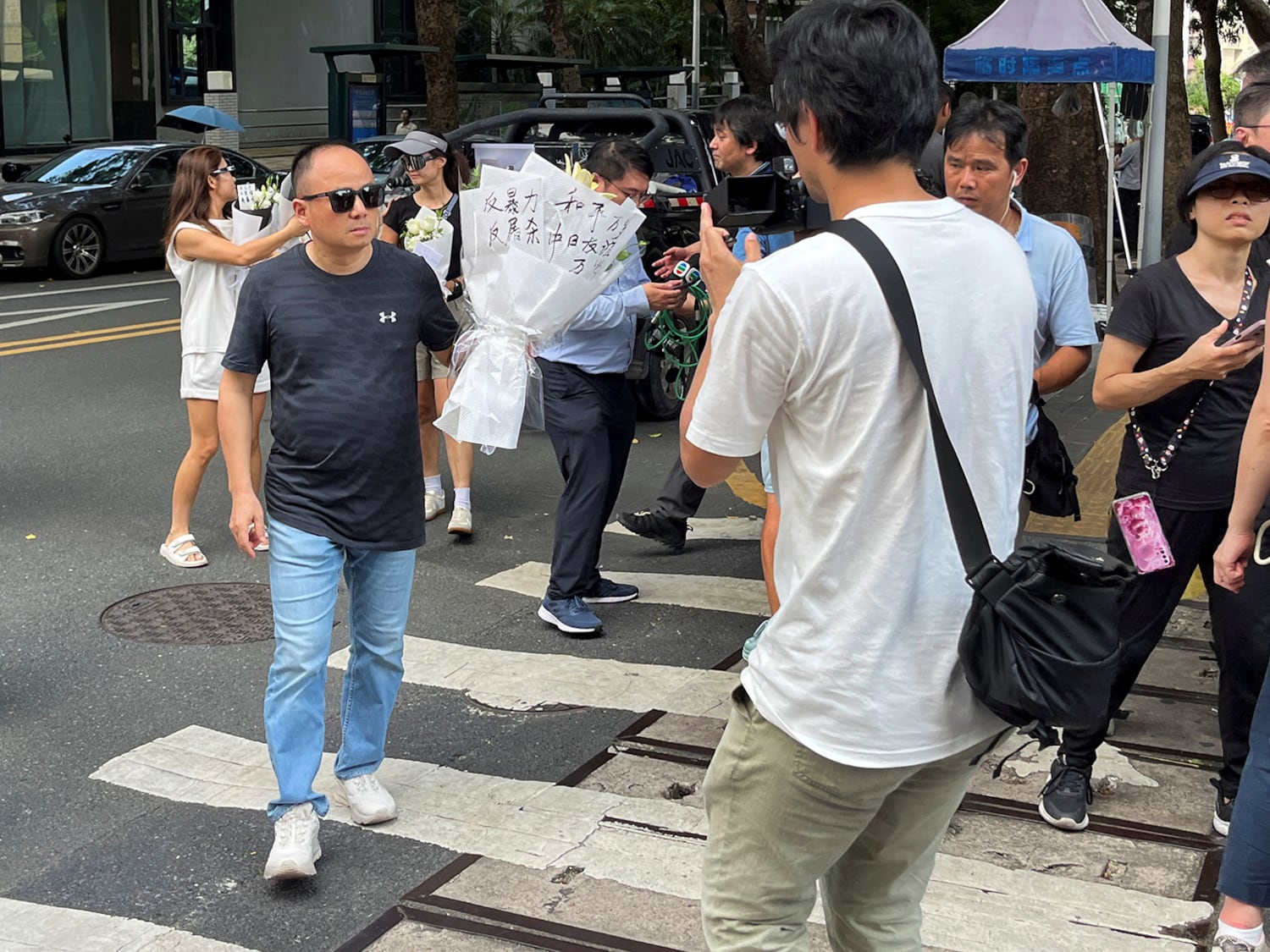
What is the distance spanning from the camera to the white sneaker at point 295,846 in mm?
4004

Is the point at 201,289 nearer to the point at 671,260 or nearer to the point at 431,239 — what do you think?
the point at 431,239

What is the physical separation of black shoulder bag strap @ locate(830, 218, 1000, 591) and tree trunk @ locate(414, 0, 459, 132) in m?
24.2

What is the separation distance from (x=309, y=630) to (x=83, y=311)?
1184cm

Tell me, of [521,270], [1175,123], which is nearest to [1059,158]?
[1175,123]

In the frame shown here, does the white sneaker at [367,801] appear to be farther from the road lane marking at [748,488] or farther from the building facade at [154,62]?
the building facade at [154,62]

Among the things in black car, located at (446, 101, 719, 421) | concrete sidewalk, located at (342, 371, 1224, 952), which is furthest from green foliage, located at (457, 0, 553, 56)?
concrete sidewalk, located at (342, 371, 1224, 952)

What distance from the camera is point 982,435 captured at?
91.7 inches

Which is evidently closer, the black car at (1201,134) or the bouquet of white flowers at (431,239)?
the bouquet of white flowers at (431,239)

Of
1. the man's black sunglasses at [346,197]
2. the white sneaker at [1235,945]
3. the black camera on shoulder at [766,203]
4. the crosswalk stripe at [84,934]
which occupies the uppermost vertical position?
the black camera on shoulder at [766,203]

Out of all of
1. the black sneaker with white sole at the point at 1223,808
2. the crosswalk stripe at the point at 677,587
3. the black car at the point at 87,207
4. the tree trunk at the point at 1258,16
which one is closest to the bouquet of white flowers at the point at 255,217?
the crosswalk stripe at the point at 677,587

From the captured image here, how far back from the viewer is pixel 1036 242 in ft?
15.9

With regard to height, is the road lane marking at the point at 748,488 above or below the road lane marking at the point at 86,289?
above

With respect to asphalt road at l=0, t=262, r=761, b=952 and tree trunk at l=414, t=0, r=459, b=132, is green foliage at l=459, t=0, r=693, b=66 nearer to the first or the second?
tree trunk at l=414, t=0, r=459, b=132

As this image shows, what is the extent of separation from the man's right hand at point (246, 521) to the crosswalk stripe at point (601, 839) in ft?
2.91
